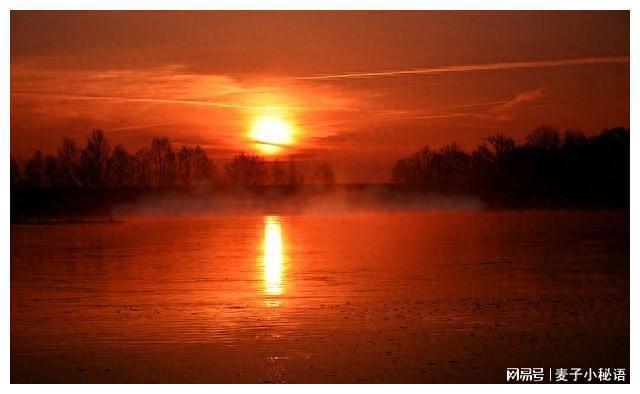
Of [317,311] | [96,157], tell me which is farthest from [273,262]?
[96,157]

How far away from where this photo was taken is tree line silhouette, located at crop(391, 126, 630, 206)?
242 ft

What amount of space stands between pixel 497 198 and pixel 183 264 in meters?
56.8

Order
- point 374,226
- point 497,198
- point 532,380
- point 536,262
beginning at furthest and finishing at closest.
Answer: point 497,198, point 374,226, point 536,262, point 532,380

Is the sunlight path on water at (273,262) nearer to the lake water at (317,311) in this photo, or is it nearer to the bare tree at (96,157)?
the lake water at (317,311)

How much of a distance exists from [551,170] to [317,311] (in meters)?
64.7

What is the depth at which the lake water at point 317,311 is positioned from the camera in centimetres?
1318

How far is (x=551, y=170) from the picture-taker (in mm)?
78188

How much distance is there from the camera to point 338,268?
2362 cm

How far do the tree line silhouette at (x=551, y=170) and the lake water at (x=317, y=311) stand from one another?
44889 mm

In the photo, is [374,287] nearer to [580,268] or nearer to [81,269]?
[580,268]

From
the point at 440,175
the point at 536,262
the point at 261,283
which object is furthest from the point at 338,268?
the point at 440,175

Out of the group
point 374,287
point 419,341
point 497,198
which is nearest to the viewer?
point 419,341

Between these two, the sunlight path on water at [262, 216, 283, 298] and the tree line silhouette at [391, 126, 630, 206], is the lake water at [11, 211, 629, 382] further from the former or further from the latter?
the tree line silhouette at [391, 126, 630, 206]

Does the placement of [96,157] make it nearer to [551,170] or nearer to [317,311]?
[551,170]
